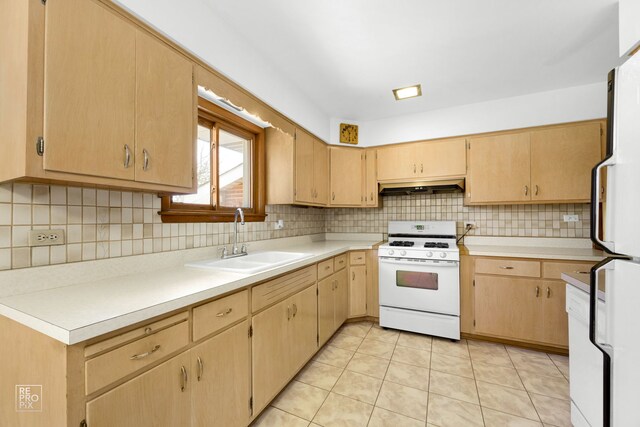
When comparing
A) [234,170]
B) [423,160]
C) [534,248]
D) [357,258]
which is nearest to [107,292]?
[234,170]

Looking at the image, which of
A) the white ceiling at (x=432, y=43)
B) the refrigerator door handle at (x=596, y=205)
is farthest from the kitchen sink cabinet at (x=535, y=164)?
the refrigerator door handle at (x=596, y=205)

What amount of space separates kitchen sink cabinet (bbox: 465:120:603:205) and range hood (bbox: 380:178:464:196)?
13cm

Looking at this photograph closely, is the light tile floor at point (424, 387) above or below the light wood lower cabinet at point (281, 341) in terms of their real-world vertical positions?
below

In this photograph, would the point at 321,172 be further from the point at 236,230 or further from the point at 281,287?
the point at 281,287

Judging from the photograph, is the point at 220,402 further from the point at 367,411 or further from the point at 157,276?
the point at 367,411

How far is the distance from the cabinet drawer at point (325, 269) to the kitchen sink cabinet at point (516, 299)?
1340 millimetres

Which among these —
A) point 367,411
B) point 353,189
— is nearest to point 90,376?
point 367,411

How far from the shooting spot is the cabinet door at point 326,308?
2404 millimetres

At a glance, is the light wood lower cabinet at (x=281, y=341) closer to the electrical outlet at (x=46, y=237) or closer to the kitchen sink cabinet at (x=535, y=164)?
the electrical outlet at (x=46, y=237)

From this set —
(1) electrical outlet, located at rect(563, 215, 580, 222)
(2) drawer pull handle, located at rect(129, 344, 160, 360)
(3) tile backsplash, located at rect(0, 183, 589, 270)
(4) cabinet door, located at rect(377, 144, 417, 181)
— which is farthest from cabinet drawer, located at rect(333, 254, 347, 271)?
(1) electrical outlet, located at rect(563, 215, 580, 222)

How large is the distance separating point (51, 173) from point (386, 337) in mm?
2852

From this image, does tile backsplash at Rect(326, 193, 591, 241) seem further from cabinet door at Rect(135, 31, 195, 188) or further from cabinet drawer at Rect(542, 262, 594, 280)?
cabinet door at Rect(135, 31, 195, 188)

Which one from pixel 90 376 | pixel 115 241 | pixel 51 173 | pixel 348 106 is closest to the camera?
pixel 90 376

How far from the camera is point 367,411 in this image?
5.70 feet
